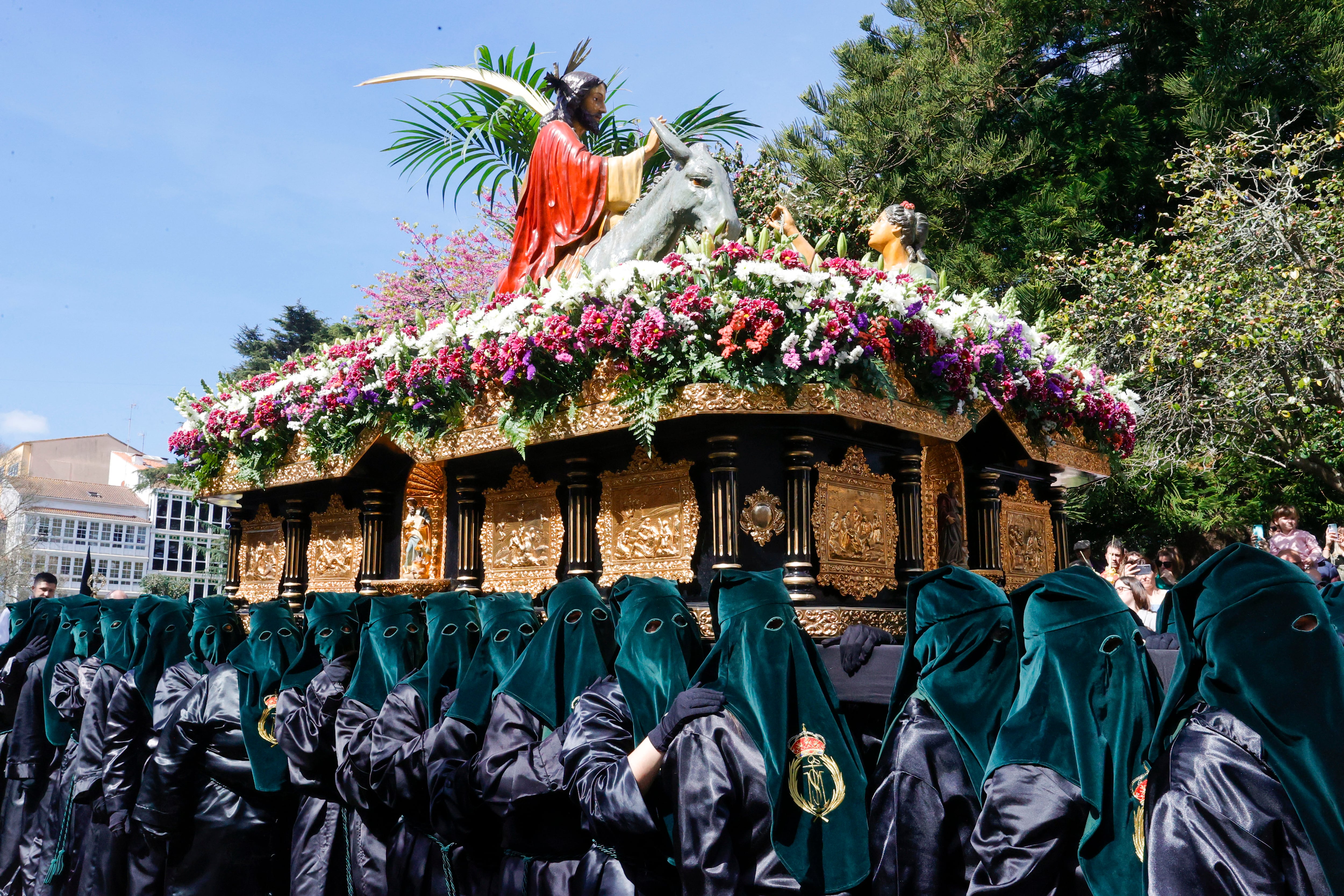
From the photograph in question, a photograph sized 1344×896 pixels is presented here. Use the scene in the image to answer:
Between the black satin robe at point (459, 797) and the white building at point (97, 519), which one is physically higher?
the white building at point (97, 519)

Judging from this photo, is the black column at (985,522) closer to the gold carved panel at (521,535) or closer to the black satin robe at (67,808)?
the gold carved panel at (521,535)

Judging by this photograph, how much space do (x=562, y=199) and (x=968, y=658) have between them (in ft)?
19.9

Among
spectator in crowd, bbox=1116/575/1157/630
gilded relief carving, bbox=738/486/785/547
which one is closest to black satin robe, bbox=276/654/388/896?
gilded relief carving, bbox=738/486/785/547

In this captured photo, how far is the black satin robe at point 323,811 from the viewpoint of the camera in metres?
5.82

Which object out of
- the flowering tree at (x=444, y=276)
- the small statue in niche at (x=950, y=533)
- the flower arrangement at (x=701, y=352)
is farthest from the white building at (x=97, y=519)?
the small statue in niche at (x=950, y=533)

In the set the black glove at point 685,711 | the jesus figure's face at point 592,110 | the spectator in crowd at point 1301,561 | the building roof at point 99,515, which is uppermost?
the building roof at point 99,515

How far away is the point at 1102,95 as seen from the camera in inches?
837

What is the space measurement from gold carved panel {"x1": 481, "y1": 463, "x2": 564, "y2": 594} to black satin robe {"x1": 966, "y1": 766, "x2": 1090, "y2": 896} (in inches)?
173

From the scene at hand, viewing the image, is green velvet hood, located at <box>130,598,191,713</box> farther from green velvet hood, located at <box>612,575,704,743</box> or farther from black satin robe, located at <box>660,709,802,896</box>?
black satin robe, located at <box>660,709,802,896</box>

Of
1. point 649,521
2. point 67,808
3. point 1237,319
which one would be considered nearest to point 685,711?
point 649,521

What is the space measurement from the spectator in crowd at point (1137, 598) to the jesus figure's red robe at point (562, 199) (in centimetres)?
472

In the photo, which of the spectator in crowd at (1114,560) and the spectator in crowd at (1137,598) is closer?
the spectator in crowd at (1137,598)

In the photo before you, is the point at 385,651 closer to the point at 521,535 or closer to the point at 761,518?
the point at 521,535

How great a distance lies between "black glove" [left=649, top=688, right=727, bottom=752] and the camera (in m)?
3.84
